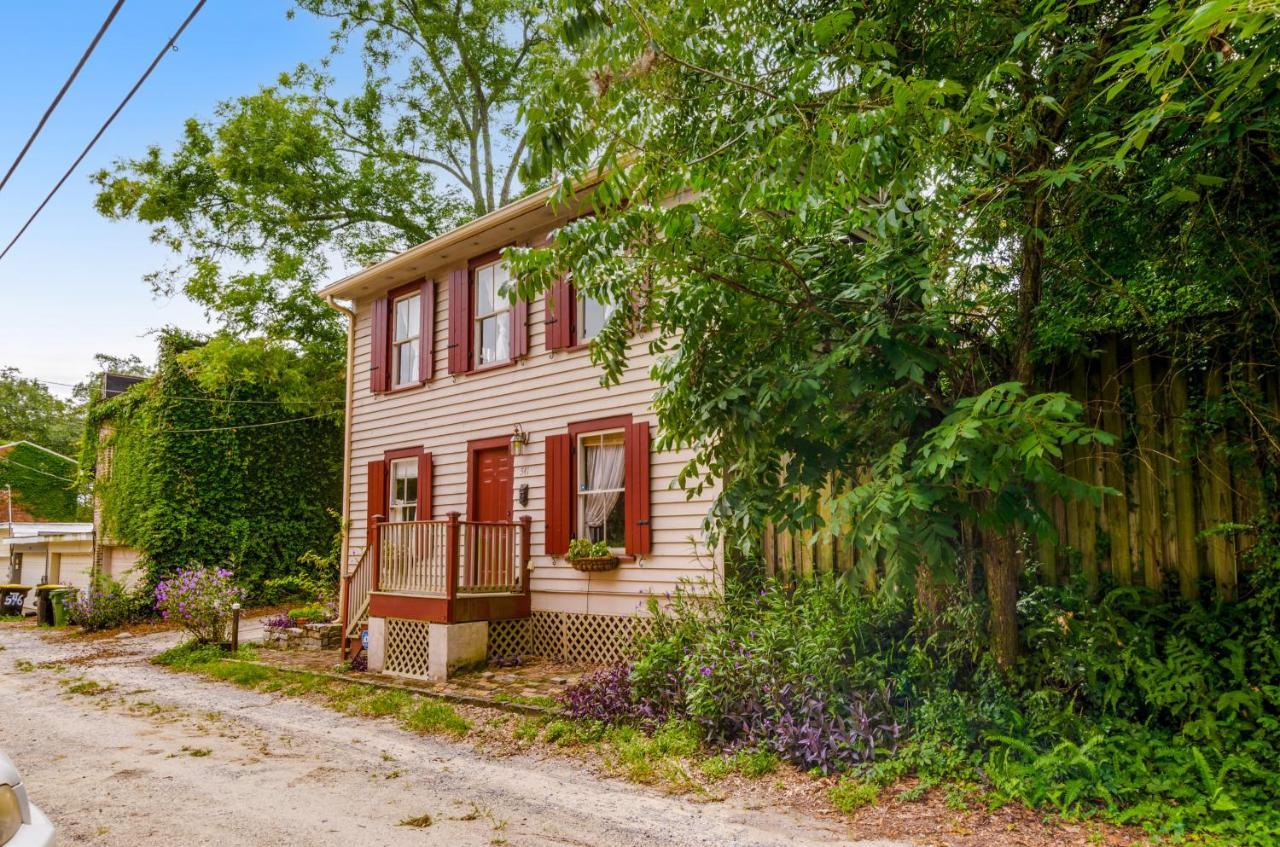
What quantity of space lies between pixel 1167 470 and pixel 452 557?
6.77 metres

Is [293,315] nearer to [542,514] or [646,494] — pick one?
[542,514]

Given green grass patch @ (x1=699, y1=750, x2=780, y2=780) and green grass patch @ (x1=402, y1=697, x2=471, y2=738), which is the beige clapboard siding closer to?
green grass patch @ (x1=699, y1=750, x2=780, y2=780)

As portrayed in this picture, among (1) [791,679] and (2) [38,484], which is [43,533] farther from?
(1) [791,679]

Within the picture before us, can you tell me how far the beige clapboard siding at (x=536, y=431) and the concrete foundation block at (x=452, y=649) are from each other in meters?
0.96

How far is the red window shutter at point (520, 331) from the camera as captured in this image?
34.8ft

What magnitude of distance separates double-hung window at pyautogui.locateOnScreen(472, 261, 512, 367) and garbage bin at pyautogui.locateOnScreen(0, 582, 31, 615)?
53.1 feet

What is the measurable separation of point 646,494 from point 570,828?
4.69m

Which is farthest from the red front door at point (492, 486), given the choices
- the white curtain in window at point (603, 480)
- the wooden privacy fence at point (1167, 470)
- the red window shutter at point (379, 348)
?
Answer: the wooden privacy fence at point (1167, 470)

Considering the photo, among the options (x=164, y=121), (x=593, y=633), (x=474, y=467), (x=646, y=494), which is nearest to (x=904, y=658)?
(x=646, y=494)

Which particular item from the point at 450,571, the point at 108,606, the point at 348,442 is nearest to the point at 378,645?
the point at 450,571

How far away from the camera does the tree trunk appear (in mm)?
5340

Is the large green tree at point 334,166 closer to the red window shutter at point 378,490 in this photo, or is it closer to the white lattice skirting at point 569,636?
the red window shutter at point 378,490

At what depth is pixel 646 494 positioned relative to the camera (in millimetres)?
8977

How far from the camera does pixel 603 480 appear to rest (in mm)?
9648
